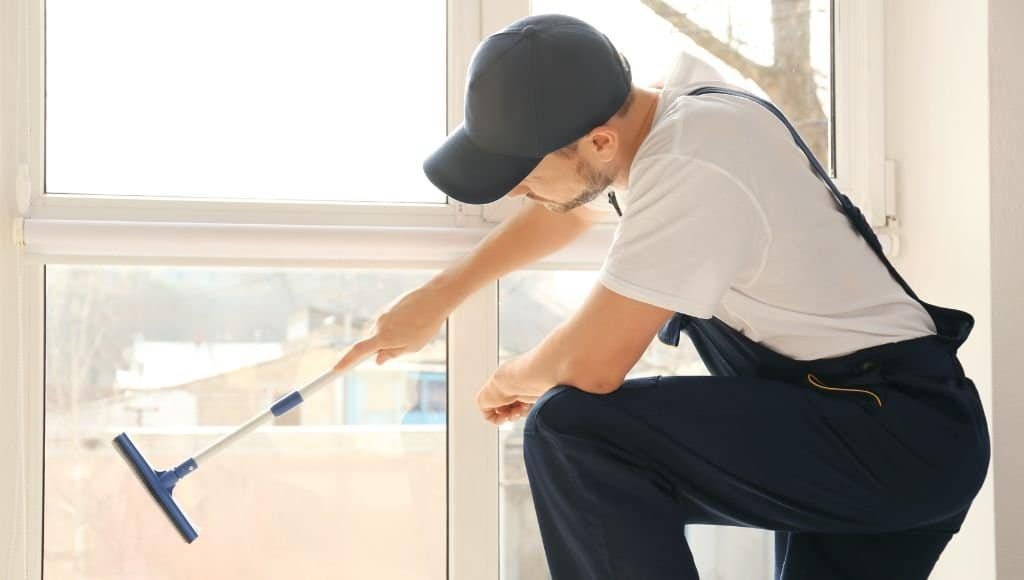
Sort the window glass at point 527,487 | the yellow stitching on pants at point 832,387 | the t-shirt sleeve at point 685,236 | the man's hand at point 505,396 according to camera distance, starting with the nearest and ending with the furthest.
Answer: the t-shirt sleeve at point 685,236, the yellow stitching on pants at point 832,387, the man's hand at point 505,396, the window glass at point 527,487

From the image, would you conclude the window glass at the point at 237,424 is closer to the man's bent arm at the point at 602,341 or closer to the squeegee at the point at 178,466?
the squeegee at the point at 178,466

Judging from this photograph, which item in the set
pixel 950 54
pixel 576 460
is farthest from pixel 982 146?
pixel 576 460

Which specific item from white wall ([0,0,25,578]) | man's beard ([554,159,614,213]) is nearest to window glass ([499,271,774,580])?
man's beard ([554,159,614,213])

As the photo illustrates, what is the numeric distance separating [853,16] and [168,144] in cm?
130

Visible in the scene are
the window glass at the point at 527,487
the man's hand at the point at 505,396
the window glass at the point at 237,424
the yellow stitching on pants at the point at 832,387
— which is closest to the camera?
the yellow stitching on pants at the point at 832,387

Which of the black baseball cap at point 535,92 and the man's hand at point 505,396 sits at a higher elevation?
the black baseball cap at point 535,92

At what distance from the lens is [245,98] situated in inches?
76.4

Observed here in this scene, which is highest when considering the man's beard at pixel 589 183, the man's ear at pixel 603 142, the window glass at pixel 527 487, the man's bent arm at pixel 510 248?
the man's ear at pixel 603 142

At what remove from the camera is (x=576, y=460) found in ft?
4.38

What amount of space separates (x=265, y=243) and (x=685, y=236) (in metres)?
0.81

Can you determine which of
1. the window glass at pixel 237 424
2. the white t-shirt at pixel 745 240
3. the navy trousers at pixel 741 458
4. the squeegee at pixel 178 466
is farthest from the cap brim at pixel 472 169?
the window glass at pixel 237 424

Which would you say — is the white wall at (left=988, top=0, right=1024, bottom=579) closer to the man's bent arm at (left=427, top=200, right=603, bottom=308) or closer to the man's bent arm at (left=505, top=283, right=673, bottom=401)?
the man's bent arm at (left=427, top=200, right=603, bottom=308)

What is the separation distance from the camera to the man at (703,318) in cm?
130

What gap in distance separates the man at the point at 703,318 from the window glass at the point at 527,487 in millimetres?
558
